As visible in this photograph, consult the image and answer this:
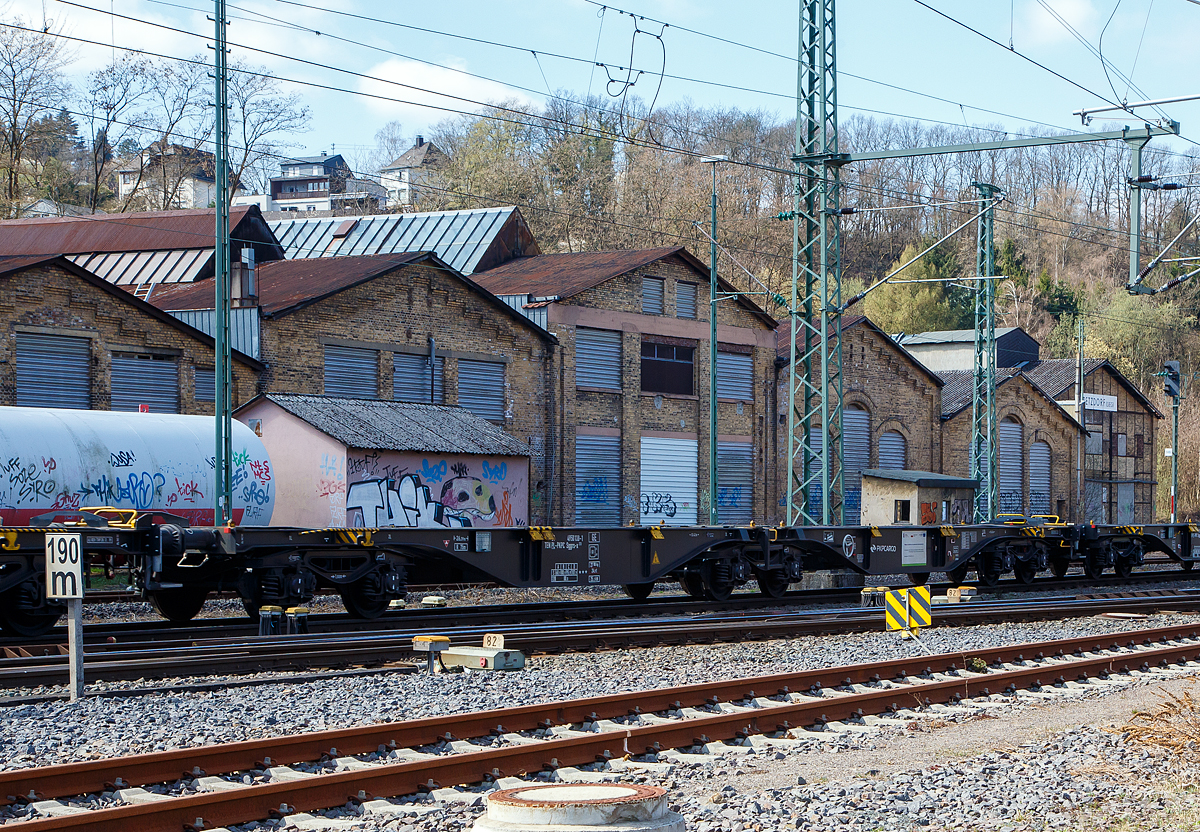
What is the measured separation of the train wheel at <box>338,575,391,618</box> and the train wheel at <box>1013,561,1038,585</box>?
1560cm

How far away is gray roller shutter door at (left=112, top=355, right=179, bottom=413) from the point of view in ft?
93.6

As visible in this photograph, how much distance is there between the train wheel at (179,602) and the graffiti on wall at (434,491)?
936 cm

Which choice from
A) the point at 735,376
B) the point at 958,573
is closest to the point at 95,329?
the point at 958,573

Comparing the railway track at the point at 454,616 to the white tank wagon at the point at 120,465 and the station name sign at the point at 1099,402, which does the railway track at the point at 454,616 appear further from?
the station name sign at the point at 1099,402

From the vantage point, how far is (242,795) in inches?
281

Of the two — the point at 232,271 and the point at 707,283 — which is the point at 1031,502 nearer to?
the point at 707,283

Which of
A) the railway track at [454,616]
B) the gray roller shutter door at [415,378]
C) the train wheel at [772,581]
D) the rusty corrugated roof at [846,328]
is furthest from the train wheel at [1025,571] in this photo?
the rusty corrugated roof at [846,328]

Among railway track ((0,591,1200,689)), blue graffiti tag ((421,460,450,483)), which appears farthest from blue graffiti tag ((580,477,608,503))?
railway track ((0,591,1200,689))

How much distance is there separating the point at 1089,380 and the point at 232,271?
44.8m

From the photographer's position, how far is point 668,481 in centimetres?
4119

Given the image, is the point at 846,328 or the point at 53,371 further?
the point at 846,328

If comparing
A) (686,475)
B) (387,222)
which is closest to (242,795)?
(686,475)

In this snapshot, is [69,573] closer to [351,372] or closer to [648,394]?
[351,372]

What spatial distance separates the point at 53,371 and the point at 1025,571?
2157 cm
